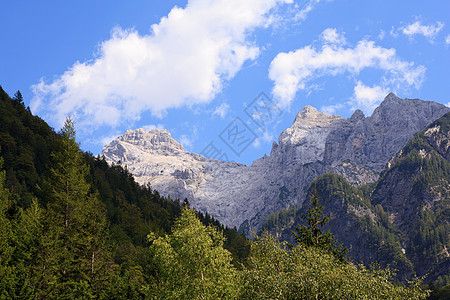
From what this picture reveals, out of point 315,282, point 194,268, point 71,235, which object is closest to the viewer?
point 315,282

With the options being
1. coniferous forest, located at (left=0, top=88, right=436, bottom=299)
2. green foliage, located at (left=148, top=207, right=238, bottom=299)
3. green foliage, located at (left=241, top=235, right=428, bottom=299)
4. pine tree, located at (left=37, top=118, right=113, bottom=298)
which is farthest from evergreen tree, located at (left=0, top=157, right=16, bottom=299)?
green foliage, located at (left=241, top=235, right=428, bottom=299)

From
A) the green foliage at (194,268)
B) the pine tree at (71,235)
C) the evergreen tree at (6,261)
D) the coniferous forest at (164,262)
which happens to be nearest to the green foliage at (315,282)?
the coniferous forest at (164,262)

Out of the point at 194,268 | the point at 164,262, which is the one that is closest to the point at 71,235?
the point at 164,262

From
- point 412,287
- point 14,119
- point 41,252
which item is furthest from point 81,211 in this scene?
point 14,119

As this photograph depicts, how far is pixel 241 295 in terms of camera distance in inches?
1527

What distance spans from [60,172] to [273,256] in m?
37.2

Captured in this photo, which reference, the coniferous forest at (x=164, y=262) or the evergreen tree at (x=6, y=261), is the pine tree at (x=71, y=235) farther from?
the evergreen tree at (x=6, y=261)

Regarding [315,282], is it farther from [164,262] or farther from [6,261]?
[6,261]

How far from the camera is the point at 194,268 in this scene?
145ft

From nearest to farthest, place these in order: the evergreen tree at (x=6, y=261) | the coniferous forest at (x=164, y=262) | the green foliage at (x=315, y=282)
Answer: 1. the green foliage at (x=315, y=282)
2. the coniferous forest at (x=164, y=262)
3. the evergreen tree at (x=6, y=261)

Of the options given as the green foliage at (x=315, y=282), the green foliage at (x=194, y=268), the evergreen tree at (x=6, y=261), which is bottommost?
the green foliage at (x=315, y=282)

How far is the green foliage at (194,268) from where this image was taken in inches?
1660

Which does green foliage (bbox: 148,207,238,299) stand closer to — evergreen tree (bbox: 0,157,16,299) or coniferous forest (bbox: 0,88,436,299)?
coniferous forest (bbox: 0,88,436,299)

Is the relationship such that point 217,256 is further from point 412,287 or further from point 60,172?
point 60,172
